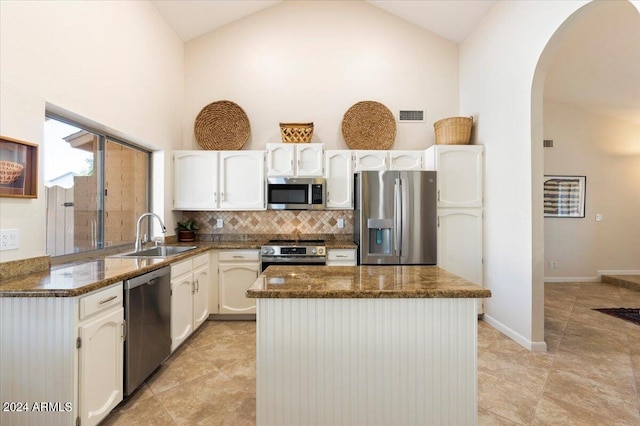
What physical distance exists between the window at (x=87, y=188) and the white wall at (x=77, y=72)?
0.62ft

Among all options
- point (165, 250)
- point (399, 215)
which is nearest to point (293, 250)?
point (399, 215)

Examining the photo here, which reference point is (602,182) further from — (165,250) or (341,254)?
(165,250)

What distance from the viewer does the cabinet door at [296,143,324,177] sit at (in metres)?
3.79

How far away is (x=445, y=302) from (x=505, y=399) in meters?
1.16

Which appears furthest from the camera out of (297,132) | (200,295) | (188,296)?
(297,132)

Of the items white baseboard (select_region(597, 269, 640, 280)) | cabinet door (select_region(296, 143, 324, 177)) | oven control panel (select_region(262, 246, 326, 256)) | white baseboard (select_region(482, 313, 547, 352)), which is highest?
cabinet door (select_region(296, 143, 324, 177))

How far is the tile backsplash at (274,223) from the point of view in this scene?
420cm

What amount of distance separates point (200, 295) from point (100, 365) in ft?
5.05

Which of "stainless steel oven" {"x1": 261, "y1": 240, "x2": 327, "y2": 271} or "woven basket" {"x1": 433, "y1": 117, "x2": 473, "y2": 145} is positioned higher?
"woven basket" {"x1": 433, "y1": 117, "x2": 473, "y2": 145}

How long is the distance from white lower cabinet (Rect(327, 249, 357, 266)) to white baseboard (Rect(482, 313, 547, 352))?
1623 millimetres

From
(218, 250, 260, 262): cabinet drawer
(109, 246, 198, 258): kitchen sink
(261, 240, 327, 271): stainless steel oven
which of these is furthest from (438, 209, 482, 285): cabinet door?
(109, 246, 198, 258): kitchen sink

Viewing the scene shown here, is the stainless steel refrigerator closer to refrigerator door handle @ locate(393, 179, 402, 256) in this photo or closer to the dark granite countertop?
refrigerator door handle @ locate(393, 179, 402, 256)

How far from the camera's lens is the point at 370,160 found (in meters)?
3.81

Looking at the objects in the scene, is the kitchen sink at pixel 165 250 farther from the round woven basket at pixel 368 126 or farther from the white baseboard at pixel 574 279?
the white baseboard at pixel 574 279
